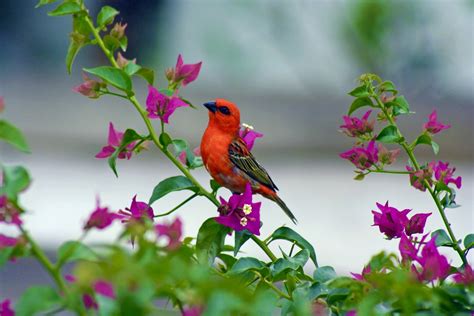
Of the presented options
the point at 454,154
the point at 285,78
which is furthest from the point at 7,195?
the point at 285,78

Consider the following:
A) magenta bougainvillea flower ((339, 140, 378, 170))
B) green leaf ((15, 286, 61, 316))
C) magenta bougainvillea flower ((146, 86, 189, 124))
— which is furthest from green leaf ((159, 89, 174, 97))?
green leaf ((15, 286, 61, 316))

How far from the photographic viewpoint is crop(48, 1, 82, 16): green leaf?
3.25 ft

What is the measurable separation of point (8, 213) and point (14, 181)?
4 cm

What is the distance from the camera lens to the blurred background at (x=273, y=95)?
449cm

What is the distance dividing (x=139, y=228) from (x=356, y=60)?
4945mm

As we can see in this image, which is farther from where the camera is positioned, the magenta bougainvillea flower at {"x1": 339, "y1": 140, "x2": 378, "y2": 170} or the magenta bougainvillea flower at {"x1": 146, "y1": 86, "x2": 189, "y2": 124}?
the magenta bougainvillea flower at {"x1": 339, "y1": 140, "x2": 378, "y2": 170}

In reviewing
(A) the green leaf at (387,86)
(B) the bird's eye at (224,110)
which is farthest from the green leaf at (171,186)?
(B) the bird's eye at (224,110)

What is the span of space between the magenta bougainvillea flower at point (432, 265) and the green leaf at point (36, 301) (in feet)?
1.09

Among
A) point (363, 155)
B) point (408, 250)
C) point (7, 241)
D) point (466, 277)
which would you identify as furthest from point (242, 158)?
point (7, 241)

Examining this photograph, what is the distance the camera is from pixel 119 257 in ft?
1.82

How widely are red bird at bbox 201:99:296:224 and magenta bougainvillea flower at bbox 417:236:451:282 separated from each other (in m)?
0.43

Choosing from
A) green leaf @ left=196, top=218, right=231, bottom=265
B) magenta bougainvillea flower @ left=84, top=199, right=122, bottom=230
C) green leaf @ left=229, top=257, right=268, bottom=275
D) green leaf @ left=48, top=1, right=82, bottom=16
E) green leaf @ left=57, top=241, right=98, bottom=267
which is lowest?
green leaf @ left=57, top=241, right=98, bottom=267

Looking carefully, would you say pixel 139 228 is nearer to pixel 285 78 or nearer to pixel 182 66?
pixel 182 66

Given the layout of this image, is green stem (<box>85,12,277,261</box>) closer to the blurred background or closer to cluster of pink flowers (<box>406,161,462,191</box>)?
cluster of pink flowers (<box>406,161,462,191</box>)
